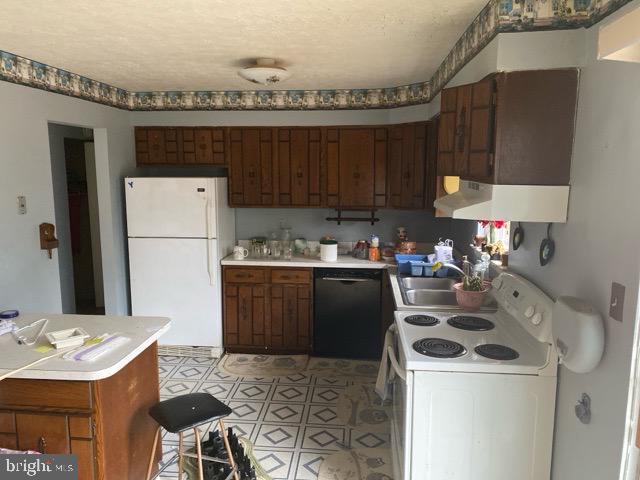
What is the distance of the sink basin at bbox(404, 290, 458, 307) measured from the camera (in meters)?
3.21

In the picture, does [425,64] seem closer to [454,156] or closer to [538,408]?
[454,156]

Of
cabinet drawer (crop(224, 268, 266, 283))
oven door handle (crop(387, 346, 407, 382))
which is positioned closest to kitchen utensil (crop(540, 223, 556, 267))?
oven door handle (crop(387, 346, 407, 382))

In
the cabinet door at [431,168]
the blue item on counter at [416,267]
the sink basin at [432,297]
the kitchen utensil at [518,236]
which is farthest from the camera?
the cabinet door at [431,168]

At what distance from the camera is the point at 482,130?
1975mm

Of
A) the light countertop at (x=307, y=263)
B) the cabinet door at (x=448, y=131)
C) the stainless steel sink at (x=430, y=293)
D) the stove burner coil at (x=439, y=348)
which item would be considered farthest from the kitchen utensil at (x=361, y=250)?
the stove burner coil at (x=439, y=348)

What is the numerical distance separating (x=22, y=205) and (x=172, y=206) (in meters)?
1.18

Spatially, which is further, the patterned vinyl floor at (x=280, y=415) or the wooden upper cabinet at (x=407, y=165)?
the wooden upper cabinet at (x=407, y=165)

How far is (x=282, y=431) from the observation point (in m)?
3.02

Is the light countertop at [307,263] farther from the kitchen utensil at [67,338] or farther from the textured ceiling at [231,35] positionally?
the kitchen utensil at [67,338]

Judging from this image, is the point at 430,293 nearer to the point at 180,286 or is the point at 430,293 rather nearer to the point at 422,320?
the point at 422,320

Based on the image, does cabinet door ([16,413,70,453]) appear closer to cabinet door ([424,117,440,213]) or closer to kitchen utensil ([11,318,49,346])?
kitchen utensil ([11,318,49,346])

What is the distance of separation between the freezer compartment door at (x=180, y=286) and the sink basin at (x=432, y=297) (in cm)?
181

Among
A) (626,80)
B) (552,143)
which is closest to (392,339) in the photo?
(552,143)

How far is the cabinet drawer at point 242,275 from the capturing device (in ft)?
13.6
